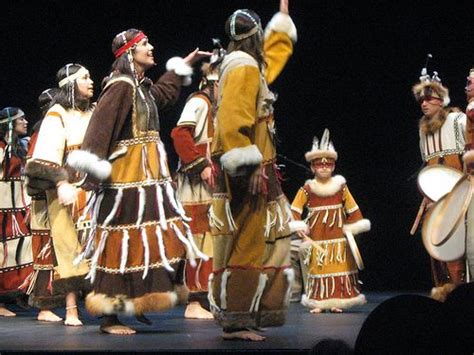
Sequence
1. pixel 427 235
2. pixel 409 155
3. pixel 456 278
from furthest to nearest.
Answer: pixel 409 155 < pixel 456 278 < pixel 427 235

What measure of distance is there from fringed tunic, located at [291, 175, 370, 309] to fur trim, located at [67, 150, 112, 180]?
7.17ft

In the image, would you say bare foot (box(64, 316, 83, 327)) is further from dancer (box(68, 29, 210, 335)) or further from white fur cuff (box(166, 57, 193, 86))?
white fur cuff (box(166, 57, 193, 86))

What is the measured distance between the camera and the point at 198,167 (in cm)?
588

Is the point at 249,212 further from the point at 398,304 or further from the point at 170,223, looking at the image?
the point at 398,304

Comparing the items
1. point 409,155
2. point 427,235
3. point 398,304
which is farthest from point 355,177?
point 398,304

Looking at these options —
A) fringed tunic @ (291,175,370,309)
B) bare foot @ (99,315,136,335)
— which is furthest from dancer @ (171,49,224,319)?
bare foot @ (99,315,136,335)

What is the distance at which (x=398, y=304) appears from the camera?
222 cm

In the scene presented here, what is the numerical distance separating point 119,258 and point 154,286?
Result: 0.21 m

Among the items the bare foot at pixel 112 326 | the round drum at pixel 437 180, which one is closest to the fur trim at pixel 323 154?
the round drum at pixel 437 180

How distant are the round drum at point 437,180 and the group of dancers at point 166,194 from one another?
38 cm

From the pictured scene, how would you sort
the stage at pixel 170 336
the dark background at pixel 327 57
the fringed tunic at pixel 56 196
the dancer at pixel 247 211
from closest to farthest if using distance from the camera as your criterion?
the stage at pixel 170 336 < the dancer at pixel 247 211 < the fringed tunic at pixel 56 196 < the dark background at pixel 327 57

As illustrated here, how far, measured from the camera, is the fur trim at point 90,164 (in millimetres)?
4594

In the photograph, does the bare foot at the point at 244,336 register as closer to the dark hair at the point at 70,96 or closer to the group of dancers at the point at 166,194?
the group of dancers at the point at 166,194

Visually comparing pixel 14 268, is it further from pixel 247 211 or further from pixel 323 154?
pixel 247 211
